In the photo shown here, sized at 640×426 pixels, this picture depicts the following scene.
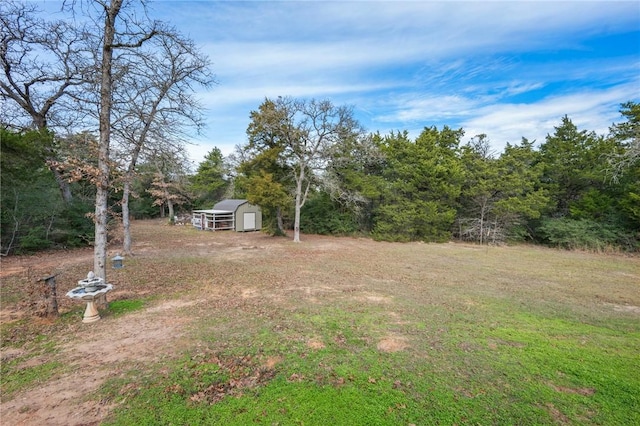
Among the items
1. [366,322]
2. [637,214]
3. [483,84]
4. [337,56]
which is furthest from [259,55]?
[637,214]

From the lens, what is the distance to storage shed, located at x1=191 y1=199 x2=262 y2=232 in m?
20.7

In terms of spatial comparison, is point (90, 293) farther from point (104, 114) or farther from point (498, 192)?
point (498, 192)

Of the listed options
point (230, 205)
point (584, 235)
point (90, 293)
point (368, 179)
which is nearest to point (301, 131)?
point (368, 179)

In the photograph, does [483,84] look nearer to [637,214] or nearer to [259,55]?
[637,214]

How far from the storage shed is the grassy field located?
1317 cm

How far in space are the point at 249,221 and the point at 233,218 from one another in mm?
1239

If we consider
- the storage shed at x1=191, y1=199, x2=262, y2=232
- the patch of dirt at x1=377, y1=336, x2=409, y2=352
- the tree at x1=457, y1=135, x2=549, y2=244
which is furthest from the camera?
the storage shed at x1=191, y1=199, x2=262, y2=232

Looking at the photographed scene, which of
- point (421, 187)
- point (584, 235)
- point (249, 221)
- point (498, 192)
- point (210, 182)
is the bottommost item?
point (584, 235)

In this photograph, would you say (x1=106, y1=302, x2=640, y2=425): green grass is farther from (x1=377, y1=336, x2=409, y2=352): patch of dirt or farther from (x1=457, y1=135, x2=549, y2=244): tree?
(x1=457, y1=135, x2=549, y2=244): tree

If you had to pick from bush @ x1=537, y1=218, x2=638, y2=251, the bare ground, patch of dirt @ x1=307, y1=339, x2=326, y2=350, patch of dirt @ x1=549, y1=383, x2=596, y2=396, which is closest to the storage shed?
the bare ground

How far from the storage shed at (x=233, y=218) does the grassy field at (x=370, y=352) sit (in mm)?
13170

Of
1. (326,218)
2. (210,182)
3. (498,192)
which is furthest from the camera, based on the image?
(210,182)

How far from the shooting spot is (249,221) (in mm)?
21266

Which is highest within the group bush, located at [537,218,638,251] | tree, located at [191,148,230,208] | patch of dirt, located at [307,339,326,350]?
tree, located at [191,148,230,208]
